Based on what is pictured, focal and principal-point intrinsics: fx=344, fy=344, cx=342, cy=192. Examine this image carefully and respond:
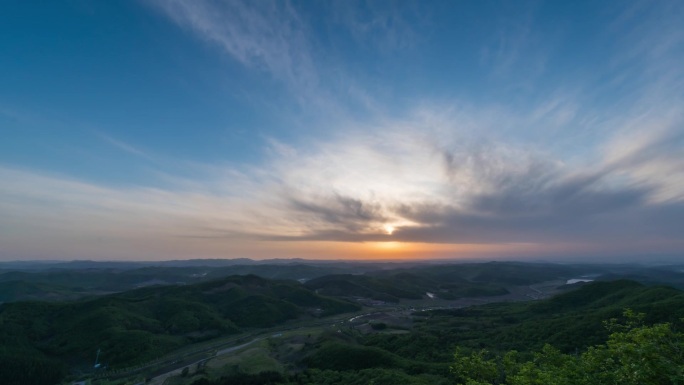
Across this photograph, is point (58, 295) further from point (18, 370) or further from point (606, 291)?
point (606, 291)

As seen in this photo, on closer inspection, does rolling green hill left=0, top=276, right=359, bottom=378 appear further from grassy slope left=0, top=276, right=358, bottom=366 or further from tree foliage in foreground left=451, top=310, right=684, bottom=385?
tree foliage in foreground left=451, top=310, right=684, bottom=385

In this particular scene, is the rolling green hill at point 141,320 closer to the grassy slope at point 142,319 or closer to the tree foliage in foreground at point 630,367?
the grassy slope at point 142,319

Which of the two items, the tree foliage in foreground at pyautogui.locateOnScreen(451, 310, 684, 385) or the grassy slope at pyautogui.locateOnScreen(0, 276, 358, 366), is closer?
the tree foliage in foreground at pyautogui.locateOnScreen(451, 310, 684, 385)

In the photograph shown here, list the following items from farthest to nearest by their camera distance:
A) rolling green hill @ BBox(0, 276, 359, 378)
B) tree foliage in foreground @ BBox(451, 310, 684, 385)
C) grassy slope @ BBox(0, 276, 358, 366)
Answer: grassy slope @ BBox(0, 276, 358, 366) → rolling green hill @ BBox(0, 276, 359, 378) → tree foliage in foreground @ BBox(451, 310, 684, 385)

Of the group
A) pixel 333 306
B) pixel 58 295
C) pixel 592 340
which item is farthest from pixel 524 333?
pixel 58 295

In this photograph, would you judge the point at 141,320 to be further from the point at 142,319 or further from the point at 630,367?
the point at 630,367

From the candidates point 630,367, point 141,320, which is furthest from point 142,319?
point 630,367

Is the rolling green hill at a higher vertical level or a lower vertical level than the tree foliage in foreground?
lower

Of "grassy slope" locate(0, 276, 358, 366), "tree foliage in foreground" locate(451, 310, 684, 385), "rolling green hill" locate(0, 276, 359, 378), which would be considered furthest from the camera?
"grassy slope" locate(0, 276, 358, 366)

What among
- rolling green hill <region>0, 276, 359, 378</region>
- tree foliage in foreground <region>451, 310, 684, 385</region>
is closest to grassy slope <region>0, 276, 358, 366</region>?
rolling green hill <region>0, 276, 359, 378</region>

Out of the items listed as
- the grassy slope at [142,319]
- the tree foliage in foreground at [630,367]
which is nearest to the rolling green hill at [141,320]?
the grassy slope at [142,319]

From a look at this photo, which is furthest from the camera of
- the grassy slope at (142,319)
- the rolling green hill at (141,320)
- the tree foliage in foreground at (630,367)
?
the grassy slope at (142,319)

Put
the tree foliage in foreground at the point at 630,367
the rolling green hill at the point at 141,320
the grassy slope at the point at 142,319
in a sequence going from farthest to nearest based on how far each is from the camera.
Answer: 1. the grassy slope at the point at 142,319
2. the rolling green hill at the point at 141,320
3. the tree foliage in foreground at the point at 630,367
